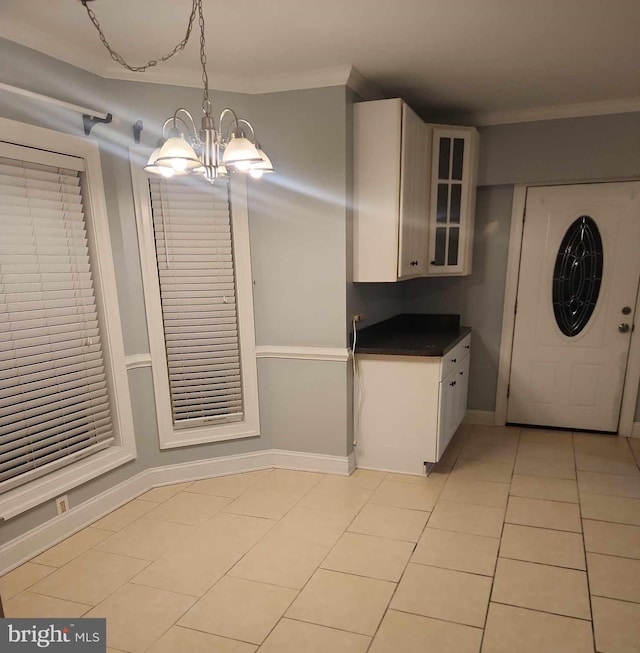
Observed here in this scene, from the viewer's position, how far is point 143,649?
67.1 inches

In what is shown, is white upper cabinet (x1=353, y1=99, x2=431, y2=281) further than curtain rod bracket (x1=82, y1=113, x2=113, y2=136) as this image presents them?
Yes

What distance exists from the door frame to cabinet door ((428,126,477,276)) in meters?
0.42

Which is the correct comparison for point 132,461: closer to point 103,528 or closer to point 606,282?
point 103,528

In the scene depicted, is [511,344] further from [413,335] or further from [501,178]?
[501,178]

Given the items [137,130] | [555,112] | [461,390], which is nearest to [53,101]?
[137,130]

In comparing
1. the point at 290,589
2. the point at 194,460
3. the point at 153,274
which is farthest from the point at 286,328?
the point at 290,589

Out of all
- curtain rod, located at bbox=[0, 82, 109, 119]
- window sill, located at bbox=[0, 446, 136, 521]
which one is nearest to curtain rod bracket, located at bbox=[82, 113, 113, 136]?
curtain rod, located at bbox=[0, 82, 109, 119]

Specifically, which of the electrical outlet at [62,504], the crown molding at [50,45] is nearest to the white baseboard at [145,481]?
the electrical outlet at [62,504]

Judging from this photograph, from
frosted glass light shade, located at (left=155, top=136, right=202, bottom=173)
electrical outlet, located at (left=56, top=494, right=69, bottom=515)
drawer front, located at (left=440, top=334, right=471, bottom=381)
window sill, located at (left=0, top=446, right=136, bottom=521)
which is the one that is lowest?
electrical outlet, located at (left=56, top=494, right=69, bottom=515)

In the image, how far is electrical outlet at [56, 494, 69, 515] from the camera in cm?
236

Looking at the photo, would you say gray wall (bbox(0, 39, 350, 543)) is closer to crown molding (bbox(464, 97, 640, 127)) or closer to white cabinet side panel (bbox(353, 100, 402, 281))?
white cabinet side panel (bbox(353, 100, 402, 281))

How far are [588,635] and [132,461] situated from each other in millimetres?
2414

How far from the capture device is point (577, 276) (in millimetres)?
3586

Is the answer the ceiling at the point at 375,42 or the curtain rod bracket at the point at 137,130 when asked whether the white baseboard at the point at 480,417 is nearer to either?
the ceiling at the point at 375,42
